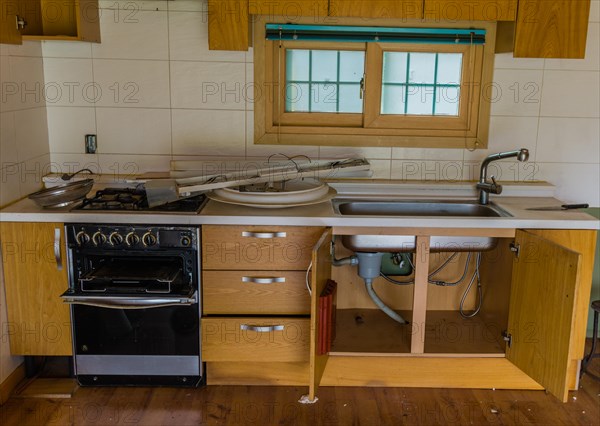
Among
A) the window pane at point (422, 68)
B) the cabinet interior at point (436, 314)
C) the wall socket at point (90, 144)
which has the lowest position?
the cabinet interior at point (436, 314)

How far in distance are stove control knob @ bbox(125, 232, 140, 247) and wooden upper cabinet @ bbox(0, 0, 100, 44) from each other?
3.00 ft

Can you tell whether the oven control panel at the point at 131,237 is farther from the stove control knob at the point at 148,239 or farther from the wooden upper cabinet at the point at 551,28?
the wooden upper cabinet at the point at 551,28

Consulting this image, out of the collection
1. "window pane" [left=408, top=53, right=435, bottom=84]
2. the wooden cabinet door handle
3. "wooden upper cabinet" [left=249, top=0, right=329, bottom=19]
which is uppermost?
"wooden upper cabinet" [left=249, top=0, right=329, bottom=19]

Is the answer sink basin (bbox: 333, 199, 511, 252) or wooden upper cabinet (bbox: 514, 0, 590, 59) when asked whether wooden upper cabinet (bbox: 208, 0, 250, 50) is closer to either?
sink basin (bbox: 333, 199, 511, 252)

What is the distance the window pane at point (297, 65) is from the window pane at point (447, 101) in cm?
66

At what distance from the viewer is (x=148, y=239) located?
2.58 metres

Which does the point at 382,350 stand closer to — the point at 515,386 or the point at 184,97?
the point at 515,386

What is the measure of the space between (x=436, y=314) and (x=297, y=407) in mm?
912

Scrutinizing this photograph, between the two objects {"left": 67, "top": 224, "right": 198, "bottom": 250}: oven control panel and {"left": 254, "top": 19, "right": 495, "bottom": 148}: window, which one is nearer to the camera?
{"left": 67, "top": 224, "right": 198, "bottom": 250}: oven control panel

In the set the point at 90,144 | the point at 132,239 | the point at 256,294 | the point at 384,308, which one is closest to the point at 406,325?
the point at 384,308

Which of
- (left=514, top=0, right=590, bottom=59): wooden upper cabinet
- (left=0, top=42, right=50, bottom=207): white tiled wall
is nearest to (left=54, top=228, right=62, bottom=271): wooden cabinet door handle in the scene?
(left=0, top=42, right=50, bottom=207): white tiled wall

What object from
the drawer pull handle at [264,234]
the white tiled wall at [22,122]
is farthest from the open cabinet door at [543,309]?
the white tiled wall at [22,122]

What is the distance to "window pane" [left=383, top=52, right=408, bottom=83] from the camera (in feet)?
10.2

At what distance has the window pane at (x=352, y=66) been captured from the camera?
3098 millimetres
